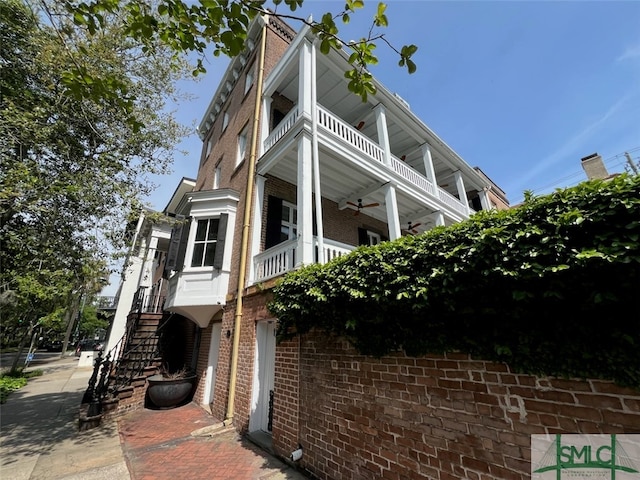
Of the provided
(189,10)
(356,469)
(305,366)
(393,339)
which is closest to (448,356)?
(393,339)

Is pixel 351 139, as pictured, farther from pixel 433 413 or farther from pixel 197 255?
pixel 433 413

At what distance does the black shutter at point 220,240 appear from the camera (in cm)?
746

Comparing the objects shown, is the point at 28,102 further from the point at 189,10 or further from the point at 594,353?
the point at 594,353

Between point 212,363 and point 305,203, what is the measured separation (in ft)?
18.6

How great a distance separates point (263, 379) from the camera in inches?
225

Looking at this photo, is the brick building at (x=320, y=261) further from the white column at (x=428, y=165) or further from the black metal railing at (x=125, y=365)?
the black metal railing at (x=125, y=365)

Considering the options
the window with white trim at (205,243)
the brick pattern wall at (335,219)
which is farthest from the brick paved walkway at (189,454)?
the brick pattern wall at (335,219)

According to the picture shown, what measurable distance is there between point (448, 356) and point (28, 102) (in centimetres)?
912

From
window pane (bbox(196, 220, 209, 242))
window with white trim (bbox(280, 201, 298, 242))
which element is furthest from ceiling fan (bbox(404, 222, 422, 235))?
window pane (bbox(196, 220, 209, 242))

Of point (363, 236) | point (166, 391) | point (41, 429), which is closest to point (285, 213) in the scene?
point (363, 236)

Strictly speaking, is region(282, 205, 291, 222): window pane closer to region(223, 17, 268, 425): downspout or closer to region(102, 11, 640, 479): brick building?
region(102, 11, 640, 479): brick building

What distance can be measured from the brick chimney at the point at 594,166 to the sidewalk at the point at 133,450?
796 inches

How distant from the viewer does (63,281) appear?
238 inches

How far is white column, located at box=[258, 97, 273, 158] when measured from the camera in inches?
313
